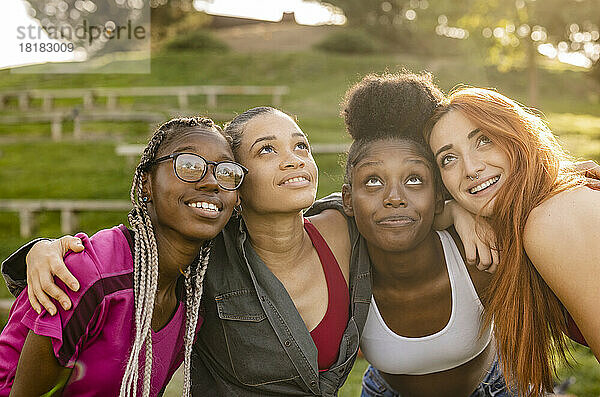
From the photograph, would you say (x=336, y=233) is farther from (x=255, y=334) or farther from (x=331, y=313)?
(x=255, y=334)

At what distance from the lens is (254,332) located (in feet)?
8.76

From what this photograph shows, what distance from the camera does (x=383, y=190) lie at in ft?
9.02

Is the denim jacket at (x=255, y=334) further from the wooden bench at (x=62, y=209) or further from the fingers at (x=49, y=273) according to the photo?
the wooden bench at (x=62, y=209)

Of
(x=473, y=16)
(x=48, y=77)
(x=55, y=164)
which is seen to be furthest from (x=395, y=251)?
(x=48, y=77)

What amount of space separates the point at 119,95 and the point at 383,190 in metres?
15.9

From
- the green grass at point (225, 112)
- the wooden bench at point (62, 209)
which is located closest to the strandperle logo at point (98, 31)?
→ the green grass at point (225, 112)

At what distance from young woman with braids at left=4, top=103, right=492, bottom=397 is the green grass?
2.02ft

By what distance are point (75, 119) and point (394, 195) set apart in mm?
12120

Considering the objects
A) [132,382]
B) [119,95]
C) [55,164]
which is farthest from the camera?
[119,95]

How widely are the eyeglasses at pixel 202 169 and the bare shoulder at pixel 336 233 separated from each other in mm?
614

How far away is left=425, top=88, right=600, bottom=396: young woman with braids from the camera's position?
2330mm

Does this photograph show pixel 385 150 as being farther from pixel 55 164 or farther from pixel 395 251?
pixel 55 164

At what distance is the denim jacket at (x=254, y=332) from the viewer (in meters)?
2.67

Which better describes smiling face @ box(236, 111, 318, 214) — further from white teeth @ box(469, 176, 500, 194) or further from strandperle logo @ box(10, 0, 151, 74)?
strandperle logo @ box(10, 0, 151, 74)
